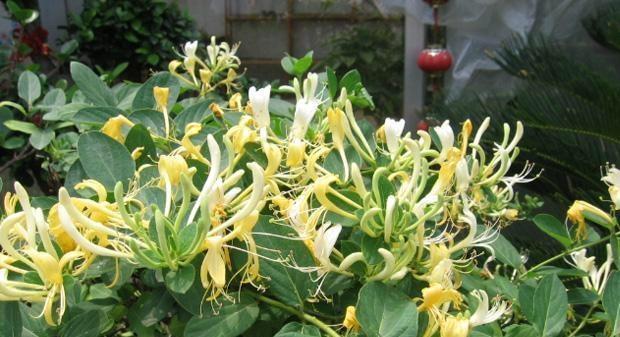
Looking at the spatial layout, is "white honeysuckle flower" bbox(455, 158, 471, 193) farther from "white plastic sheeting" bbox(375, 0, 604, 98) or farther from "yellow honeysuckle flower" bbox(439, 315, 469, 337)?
"white plastic sheeting" bbox(375, 0, 604, 98)

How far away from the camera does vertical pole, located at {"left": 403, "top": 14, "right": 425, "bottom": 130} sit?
7.86 feet

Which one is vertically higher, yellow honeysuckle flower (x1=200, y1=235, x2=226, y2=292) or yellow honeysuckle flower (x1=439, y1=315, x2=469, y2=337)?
yellow honeysuckle flower (x1=200, y1=235, x2=226, y2=292)

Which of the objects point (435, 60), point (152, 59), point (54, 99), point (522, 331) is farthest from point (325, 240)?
point (435, 60)

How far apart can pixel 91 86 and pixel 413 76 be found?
1994 millimetres

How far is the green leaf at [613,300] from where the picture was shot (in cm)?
42

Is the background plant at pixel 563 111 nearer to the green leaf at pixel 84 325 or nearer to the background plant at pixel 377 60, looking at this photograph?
→ the background plant at pixel 377 60

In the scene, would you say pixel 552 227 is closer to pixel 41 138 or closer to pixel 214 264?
pixel 214 264

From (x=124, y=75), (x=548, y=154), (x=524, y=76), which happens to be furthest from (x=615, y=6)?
(x=124, y=75)

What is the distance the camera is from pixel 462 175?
41 centimetres

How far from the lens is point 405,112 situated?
99.0 inches

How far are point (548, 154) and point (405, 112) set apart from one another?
897 mm

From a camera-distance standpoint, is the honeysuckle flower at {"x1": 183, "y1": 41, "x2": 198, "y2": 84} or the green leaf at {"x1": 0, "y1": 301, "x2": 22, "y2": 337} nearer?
the green leaf at {"x1": 0, "y1": 301, "x2": 22, "y2": 337}

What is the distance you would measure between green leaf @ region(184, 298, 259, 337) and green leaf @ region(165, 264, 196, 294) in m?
0.03

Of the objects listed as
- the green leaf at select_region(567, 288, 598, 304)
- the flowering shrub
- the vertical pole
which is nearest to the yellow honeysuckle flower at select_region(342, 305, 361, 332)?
the flowering shrub
